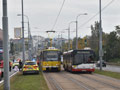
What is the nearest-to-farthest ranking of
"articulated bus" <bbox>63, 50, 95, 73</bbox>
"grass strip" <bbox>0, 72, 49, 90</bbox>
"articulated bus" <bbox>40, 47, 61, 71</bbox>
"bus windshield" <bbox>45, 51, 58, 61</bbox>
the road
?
"grass strip" <bbox>0, 72, 49, 90</bbox> → the road → "articulated bus" <bbox>63, 50, 95, 73</bbox> → "articulated bus" <bbox>40, 47, 61, 71</bbox> → "bus windshield" <bbox>45, 51, 58, 61</bbox>

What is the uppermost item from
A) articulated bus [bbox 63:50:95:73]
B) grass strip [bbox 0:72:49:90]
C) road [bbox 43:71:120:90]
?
articulated bus [bbox 63:50:95:73]

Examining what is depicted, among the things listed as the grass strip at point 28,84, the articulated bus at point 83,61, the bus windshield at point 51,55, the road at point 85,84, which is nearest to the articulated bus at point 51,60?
the bus windshield at point 51,55

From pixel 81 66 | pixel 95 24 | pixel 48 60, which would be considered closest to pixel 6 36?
pixel 81 66

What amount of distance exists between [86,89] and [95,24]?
358 ft

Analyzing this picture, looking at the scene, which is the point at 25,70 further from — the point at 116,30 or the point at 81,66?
the point at 116,30

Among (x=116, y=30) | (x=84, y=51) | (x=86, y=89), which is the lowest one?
(x=86, y=89)

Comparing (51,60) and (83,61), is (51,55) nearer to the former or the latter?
(51,60)

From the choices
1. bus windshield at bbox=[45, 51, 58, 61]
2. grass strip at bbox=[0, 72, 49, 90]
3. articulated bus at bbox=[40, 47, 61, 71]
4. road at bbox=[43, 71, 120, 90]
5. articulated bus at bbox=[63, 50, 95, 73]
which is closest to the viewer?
grass strip at bbox=[0, 72, 49, 90]

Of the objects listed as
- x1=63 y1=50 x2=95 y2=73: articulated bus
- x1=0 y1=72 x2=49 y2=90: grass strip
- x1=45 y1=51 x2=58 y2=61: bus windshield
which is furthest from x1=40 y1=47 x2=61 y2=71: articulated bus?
x1=0 y1=72 x2=49 y2=90: grass strip

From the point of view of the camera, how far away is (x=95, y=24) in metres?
125

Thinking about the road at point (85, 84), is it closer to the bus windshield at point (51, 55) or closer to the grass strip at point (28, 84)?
the grass strip at point (28, 84)

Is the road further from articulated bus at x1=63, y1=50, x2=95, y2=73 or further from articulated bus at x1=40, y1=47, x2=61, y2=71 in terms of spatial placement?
articulated bus at x1=40, y1=47, x2=61, y2=71

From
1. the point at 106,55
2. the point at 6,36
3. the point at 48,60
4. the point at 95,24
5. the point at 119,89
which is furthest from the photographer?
the point at 95,24

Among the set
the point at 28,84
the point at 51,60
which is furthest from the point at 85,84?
the point at 51,60
